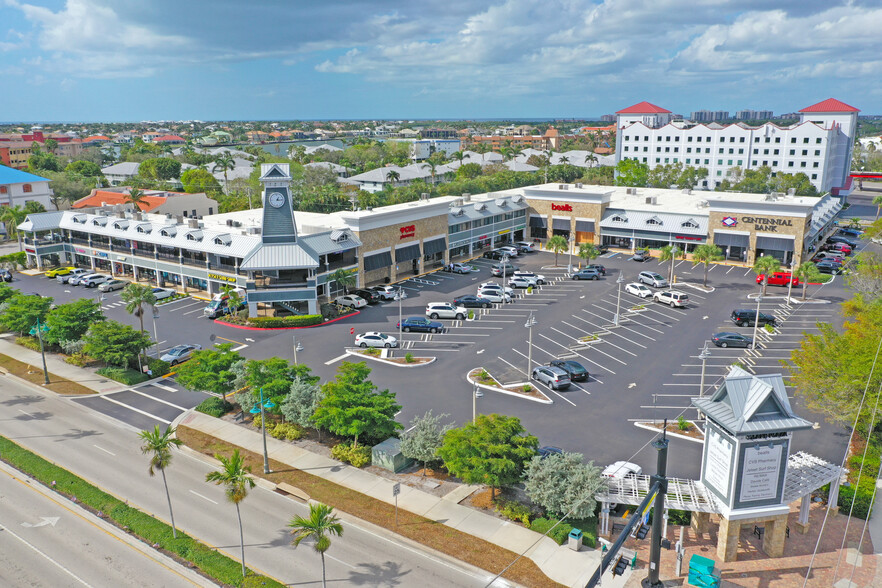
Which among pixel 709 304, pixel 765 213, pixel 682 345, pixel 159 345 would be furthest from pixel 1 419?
pixel 765 213

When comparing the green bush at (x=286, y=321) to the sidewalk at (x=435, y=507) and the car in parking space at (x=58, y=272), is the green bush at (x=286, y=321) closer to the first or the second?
the sidewalk at (x=435, y=507)

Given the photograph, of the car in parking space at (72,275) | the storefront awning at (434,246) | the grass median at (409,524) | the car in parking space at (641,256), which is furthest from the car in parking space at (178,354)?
the car in parking space at (641,256)

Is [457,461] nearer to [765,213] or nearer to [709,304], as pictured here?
[709,304]

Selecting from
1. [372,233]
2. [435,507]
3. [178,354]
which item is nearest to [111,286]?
[178,354]

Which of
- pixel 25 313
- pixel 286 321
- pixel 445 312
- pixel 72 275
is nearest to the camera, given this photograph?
pixel 25 313

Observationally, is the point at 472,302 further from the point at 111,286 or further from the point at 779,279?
the point at 111,286
